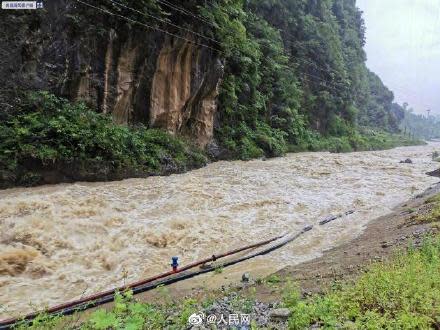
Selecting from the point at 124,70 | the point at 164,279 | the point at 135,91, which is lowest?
the point at 164,279

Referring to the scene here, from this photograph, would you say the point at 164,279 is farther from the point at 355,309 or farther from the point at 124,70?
the point at 124,70

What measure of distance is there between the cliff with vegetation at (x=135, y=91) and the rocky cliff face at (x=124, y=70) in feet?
0.16

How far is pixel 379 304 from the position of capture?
3945 millimetres

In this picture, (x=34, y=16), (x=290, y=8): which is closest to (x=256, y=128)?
(x=34, y=16)

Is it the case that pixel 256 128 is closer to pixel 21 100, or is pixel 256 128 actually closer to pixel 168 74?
pixel 168 74

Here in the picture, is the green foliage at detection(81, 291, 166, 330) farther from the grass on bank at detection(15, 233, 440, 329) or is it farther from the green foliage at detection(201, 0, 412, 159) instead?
the green foliage at detection(201, 0, 412, 159)

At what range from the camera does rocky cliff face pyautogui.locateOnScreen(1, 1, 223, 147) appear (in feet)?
46.3

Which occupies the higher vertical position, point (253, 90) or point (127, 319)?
point (253, 90)

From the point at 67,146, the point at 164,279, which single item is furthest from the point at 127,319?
the point at 67,146

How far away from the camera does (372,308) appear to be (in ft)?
13.0

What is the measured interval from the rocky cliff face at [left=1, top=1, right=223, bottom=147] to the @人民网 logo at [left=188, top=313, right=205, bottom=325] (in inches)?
498

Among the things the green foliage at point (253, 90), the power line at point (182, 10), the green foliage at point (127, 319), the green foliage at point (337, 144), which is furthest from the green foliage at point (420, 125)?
the green foliage at point (127, 319)

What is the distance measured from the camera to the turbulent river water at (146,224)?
22.7 ft

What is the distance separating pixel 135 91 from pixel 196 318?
15.7 metres
